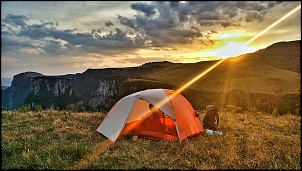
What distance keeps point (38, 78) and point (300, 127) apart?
175395 mm

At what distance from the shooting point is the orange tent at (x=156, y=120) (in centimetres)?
1158

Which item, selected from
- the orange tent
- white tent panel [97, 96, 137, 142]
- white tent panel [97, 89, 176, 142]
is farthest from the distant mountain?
the orange tent

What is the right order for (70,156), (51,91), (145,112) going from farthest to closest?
(51,91) → (145,112) → (70,156)

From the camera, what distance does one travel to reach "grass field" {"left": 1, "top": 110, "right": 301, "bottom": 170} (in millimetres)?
8125

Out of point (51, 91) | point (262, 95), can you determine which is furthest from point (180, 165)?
point (51, 91)

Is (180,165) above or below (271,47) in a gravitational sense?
below

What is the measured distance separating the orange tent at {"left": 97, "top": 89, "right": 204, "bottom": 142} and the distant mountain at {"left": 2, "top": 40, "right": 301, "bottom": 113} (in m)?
12.1

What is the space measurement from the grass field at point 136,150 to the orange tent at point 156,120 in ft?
1.55

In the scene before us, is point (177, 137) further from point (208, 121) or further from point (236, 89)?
point (236, 89)

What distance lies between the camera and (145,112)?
46.4ft

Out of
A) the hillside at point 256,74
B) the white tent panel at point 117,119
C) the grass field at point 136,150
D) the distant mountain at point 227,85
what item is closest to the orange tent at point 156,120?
the white tent panel at point 117,119

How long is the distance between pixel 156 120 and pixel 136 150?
12.4 ft

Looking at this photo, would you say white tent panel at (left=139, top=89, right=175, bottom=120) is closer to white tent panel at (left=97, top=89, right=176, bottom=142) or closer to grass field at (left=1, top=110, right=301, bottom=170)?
white tent panel at (left=97, top=89, right=176, bottom=142)

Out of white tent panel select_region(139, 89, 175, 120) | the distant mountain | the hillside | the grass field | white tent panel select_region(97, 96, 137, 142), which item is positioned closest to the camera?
the grass field
